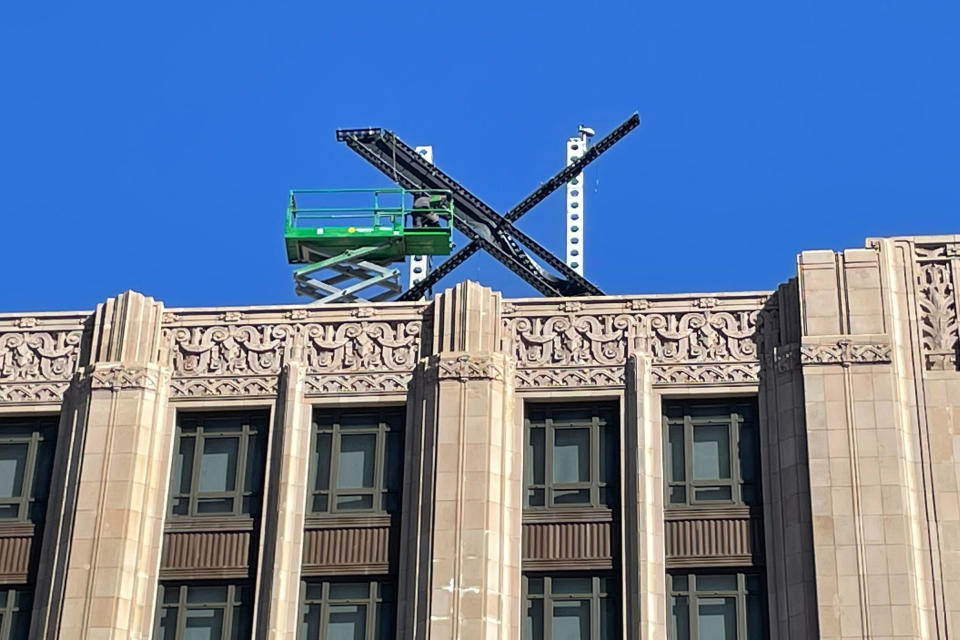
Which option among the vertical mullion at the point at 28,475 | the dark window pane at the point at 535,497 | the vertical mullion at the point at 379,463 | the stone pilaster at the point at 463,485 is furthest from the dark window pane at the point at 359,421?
the vertical mullion at the point at 28,475

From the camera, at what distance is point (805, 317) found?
36.5 m

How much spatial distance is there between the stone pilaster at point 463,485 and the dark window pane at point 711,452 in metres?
3.50

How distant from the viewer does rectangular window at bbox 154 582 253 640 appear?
1406 inches

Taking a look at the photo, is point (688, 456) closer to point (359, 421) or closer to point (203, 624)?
point (359, 421)

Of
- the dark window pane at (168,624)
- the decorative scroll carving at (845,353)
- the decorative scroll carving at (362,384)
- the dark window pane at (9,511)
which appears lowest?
the dark window pane at (168,624)

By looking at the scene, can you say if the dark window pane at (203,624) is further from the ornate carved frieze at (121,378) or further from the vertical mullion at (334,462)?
the ornate carved frieze at (121,378)

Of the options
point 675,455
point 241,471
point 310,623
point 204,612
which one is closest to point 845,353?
point 675,455

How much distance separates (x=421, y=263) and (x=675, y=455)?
14.0 metres

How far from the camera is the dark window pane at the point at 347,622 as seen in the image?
35.4 m

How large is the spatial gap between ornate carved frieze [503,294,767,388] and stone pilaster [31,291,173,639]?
24.5 ft

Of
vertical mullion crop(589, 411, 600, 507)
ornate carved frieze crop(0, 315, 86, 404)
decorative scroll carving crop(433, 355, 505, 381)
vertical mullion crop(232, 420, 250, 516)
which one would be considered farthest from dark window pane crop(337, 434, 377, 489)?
ornate carved frieze crop(0, 315, 86, 404)

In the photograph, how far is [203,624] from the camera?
1414 inches

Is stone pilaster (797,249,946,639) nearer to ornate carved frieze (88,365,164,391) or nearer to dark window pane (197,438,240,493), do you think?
dark window pane (197,438,240,493)

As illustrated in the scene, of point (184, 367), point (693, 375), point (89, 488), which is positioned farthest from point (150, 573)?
point (693, 375)
